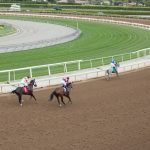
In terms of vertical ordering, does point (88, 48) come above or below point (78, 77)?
below

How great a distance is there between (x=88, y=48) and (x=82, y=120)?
1458 centimetres

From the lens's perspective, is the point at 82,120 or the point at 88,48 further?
the point at 88,48

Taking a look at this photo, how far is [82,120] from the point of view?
42.0 ft

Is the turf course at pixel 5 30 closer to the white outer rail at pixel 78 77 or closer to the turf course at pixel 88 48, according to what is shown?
the turf course at pixel 88 48

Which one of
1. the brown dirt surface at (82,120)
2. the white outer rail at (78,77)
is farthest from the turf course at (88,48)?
the brown dirt surface at (82,120)

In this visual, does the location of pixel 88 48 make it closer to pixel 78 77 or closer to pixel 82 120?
pixel 78 77

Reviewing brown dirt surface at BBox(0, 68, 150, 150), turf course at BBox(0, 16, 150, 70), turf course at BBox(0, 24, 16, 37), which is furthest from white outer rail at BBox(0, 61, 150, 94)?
turf course at BBox(0, 24, 16, 37)

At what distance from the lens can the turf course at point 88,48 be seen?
22.4 m

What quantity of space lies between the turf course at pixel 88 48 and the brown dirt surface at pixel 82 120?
581cm

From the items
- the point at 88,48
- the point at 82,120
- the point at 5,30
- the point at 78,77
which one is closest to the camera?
the point at 82,120

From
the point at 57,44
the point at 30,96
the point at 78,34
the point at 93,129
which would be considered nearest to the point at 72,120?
the point at 93,129

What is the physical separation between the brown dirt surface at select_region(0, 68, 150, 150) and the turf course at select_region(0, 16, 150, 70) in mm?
5807

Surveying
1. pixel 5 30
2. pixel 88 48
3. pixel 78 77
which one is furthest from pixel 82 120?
pixel 5 30

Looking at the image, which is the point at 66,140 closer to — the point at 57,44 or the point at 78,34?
the point at 57,44
